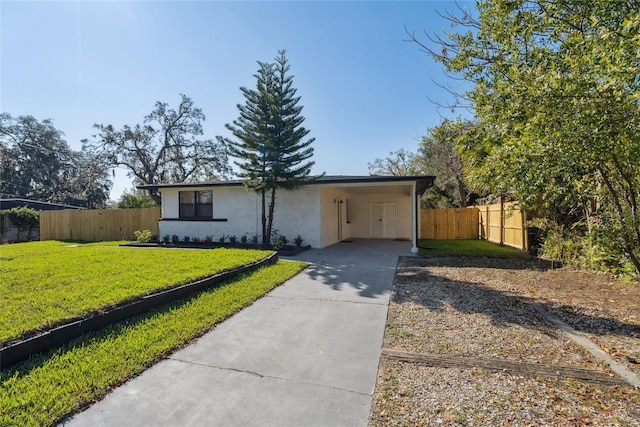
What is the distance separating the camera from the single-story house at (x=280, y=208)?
36.1 feet

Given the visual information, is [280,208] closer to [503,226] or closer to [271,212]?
[271,212]

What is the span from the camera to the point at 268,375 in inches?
109

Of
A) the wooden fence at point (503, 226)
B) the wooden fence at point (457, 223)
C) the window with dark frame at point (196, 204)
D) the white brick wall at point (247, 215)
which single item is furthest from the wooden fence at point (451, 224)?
the window with dark frame at point (196, 204)

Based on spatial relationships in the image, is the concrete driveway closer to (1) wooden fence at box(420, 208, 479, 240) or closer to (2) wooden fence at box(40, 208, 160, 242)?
(1) wooden fence at box(420, 208, 479, 240)

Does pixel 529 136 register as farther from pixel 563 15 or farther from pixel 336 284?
pixel 336 284

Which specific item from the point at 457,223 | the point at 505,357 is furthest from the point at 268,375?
the point at 457,223

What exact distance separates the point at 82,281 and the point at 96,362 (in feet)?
10.5

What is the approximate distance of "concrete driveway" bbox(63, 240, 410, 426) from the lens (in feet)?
7.27

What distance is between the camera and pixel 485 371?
2.79 meters

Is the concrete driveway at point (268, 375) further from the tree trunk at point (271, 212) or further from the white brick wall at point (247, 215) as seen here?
the white brick wall at point (247, 215)

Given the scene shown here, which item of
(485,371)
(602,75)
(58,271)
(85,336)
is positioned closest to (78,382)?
(85,336)

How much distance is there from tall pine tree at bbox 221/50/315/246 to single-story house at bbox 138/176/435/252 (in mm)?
995

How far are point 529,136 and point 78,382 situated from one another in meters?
5.60

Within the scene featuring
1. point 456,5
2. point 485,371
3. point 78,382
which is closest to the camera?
point 78,382
